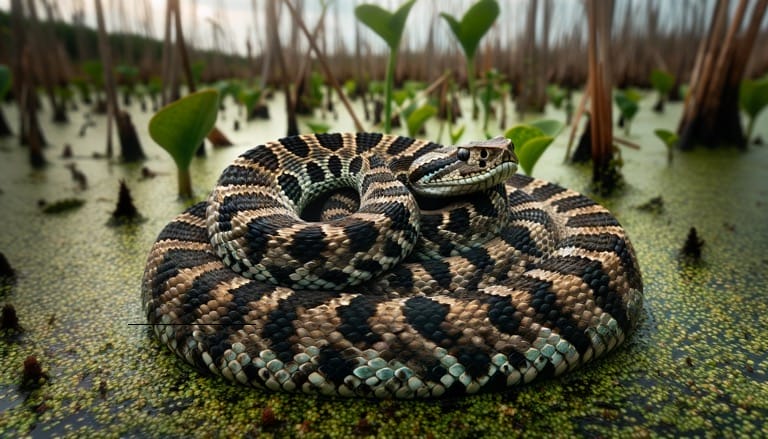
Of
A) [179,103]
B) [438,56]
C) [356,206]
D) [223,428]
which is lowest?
[223,428]

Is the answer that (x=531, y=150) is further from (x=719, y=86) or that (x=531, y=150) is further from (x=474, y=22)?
(x=719, y=86)

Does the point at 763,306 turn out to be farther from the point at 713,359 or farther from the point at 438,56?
the point at 438,56

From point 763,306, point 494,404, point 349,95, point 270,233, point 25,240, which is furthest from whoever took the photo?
point 349,95

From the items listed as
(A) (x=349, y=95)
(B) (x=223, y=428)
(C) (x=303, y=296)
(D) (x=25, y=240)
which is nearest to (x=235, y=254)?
(C) (x=303, y=296)

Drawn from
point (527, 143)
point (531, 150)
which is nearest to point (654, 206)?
point (531, 150)

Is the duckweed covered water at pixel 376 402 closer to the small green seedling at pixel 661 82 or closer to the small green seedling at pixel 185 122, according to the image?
the small green seedling at pixel 185 122

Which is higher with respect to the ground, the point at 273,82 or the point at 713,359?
the point at 273,82
